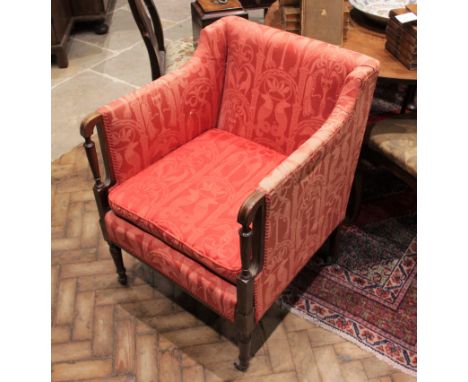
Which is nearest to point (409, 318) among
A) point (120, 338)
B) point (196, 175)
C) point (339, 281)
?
point (339, 281)

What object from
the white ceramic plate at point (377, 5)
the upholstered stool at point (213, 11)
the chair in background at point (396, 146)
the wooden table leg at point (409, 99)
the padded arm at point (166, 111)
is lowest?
the wooden table leg at point (409, 99)

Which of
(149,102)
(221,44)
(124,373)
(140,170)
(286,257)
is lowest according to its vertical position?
(124,373)

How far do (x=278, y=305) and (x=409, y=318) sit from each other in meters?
0.51

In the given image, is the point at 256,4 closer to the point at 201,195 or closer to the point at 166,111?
the point at 166,111

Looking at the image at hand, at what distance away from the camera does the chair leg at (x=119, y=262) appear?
1946mm

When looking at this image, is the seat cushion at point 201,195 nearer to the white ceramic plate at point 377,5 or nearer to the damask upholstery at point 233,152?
the damask upholstery at point 233,152

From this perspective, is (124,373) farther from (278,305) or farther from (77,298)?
(278,305)

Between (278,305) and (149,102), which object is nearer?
(149,102)

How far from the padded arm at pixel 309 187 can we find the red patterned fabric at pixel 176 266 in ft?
0.35

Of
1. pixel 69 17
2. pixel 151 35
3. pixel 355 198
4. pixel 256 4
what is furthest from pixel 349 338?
pixel 69 17

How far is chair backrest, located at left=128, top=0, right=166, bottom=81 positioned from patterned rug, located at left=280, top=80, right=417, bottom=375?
1.16 meters

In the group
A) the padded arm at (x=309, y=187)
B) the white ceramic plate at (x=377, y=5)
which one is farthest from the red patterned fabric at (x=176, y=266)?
the white ceramic plate at (x=377, y=5)

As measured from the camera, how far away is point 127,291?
2.07 metres

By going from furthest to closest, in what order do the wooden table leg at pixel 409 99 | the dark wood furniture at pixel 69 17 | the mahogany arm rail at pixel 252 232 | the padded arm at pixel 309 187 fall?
1. the dark wood furniture at pixel 69 17
2. the wooden table leg at pixel 409 99
3. the padded arm at pixel 309 187
4. the mahogany arm rail at pixel 252 232
